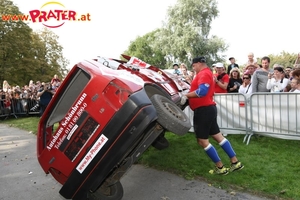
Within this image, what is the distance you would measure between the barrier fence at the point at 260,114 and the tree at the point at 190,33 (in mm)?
32562

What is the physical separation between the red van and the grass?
4.28ft

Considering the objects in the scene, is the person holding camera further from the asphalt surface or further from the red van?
the red van

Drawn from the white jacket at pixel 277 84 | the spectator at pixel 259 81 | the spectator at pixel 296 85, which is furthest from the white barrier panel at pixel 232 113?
the spectator at pixel 296 85

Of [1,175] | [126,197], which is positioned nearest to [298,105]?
[126,197]

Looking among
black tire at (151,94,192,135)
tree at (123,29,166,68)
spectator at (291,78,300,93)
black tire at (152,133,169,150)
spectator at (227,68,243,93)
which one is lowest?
tree at (123,29,166,68)

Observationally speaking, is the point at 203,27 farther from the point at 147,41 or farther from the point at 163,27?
the point at 147,41

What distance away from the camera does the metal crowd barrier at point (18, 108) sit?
15.1 m

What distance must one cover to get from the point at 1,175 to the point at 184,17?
1498 inches

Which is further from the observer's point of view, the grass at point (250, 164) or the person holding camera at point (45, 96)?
the person holding camera at point (45, 96)

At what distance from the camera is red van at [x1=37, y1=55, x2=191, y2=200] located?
2963 mm

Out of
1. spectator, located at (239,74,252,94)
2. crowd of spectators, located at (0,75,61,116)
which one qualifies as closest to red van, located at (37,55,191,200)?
spectator, located at (239,74,252,94)

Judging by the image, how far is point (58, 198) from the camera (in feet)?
13.3

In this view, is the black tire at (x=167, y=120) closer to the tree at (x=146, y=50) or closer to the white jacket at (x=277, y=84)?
the white jacket at (x=277, y=84)

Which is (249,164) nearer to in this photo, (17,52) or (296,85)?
(296,85)
